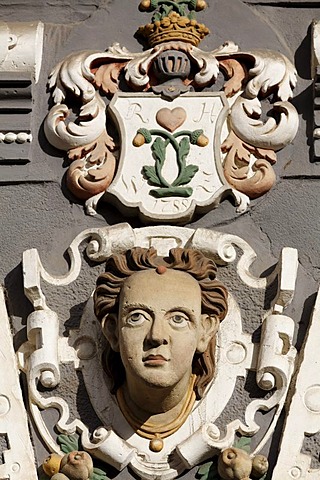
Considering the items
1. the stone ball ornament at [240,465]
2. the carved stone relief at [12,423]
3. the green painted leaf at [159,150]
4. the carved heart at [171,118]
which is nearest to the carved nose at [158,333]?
the stone ball ornament at [240,465]

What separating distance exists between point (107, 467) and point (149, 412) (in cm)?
20

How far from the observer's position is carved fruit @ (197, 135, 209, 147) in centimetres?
573

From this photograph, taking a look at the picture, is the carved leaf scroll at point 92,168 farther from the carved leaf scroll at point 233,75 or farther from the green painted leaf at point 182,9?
the green painted leaf at point 182,9

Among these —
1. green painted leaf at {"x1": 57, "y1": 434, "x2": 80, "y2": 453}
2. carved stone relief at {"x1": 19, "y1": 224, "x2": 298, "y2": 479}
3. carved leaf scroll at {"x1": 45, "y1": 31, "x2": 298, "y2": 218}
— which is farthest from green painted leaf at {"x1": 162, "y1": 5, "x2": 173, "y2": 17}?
green painted leaf at {"x1": 57, "y1": 434, "x2": 80, "y2": 453}

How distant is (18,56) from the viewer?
5977mm

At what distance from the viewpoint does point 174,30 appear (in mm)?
5965

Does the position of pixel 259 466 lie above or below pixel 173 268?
below

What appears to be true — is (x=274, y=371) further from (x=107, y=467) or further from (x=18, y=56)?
(x=18, y=56)

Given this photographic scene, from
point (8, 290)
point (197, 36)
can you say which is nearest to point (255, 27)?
point (197, 36)

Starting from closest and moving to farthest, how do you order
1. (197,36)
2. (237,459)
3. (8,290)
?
(237,459)
(8,290)
(197,36)

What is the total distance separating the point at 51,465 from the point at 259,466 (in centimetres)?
60

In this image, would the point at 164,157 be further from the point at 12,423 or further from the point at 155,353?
the point at 12,423

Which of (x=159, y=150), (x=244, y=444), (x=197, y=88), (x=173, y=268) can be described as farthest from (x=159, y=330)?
(x=197, y=88)

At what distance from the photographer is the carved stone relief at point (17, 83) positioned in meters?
5.83
